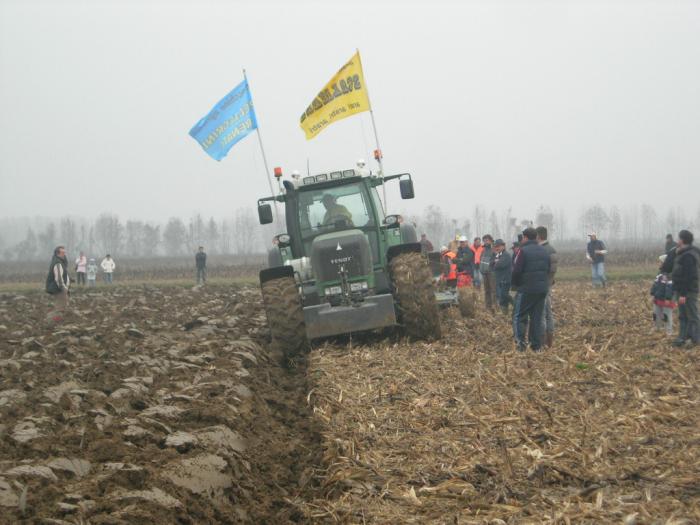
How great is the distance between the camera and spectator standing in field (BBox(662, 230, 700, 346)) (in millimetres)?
9641

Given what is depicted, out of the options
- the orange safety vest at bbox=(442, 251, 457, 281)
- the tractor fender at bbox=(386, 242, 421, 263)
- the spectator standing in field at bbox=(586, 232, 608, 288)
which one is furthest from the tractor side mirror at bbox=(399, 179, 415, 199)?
the spectator standing in field at bbox=(586, 232, 608, 288)

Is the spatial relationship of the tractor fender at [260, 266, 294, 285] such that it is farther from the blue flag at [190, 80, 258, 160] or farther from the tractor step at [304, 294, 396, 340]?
the blue flag at [190, 80, 258, 160]

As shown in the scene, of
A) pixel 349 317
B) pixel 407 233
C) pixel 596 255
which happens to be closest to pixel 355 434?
pixel 349 317

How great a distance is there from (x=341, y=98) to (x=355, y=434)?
9899mm

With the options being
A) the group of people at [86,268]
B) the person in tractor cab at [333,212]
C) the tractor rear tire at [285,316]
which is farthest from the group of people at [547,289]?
the group of people at [86,268]

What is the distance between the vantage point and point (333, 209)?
11078mm

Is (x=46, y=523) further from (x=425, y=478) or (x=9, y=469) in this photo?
(x=425, y=478)

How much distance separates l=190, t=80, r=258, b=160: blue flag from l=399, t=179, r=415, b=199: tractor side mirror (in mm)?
5737

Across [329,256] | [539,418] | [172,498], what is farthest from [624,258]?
[172,498]

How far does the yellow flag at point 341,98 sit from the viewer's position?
14.6 m

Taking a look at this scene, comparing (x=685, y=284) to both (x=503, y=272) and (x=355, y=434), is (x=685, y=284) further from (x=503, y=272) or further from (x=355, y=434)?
(x=355, y=434)

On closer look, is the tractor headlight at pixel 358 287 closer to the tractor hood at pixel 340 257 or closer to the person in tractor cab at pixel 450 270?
the tractor hood at pixel 340 257

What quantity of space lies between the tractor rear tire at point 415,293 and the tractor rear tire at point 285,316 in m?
1.37

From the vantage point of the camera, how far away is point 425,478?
4.97m
